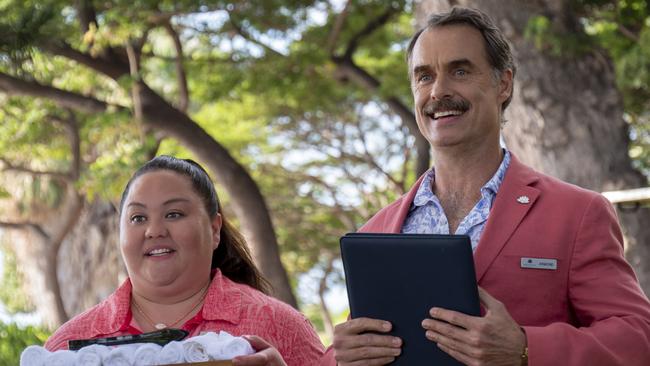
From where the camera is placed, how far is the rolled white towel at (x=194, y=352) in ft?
8.98

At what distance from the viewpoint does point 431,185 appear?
3402mm

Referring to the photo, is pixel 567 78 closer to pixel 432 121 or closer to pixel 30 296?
pixel 432 121

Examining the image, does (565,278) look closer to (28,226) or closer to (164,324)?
(164,324)

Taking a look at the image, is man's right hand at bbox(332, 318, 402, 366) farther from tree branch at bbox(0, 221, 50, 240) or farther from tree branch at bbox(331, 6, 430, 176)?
tree branch at bbox(0, 221, 50, 240)

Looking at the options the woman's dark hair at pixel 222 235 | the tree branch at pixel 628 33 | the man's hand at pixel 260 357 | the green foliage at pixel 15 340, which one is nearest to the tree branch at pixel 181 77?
the green foliage at pixel 15 340

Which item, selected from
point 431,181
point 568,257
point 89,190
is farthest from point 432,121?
point 89,190

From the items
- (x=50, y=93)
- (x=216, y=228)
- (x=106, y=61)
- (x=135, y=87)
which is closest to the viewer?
(x=216, y=228)

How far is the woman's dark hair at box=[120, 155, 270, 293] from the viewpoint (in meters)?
3.46

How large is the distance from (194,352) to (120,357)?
Answer: 186 mm

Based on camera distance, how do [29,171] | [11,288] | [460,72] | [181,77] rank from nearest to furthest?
[460,72]
[181,77]
[29,171]
[11,288]

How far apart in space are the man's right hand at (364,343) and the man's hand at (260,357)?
196mm

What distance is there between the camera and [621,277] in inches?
115

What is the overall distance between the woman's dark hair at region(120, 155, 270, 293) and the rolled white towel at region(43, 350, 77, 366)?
2.53ft

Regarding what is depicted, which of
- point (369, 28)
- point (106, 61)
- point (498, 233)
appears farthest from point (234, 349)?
point (369, 28)
